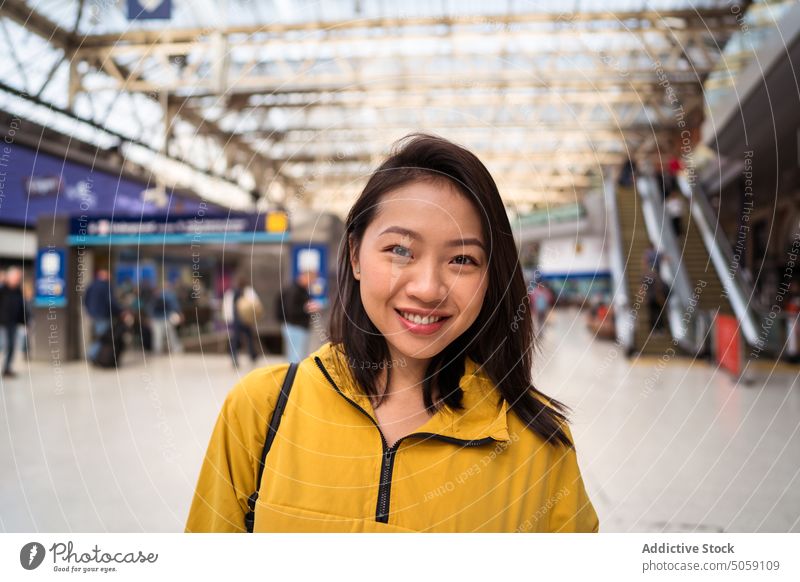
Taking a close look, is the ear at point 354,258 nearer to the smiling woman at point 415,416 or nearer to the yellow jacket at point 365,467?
the smiling woman at point 415,416

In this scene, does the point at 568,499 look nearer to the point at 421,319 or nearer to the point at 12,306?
the point at 421,319

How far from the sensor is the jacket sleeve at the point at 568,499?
1.20 metres

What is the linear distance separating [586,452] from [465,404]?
357 cm

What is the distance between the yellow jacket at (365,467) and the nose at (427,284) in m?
0.25

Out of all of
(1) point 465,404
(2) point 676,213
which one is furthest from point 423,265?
(2) point 676,213

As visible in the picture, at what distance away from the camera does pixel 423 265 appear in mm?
1102

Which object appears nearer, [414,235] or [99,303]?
[414,235]

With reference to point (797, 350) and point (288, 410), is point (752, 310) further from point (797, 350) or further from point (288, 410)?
point (288, 410)

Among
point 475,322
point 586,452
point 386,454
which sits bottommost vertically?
point 586,452

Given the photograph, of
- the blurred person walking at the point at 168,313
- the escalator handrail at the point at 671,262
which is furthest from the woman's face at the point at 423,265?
the blurred person walking at the point at 168,313

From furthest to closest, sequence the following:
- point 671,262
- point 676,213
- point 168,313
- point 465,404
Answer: point 676,213, point 671,262, point 168,313, point 465,404

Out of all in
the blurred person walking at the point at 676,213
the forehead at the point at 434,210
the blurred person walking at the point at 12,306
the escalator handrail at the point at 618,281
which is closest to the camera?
the forehead at the point at 434,210

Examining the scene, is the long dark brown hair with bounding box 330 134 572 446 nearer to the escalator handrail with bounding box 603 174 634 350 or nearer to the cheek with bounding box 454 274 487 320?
the cheek with bounding box 454 274 487 320
